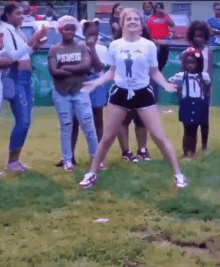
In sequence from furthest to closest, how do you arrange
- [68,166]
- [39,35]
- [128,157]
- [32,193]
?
[128,157] < [68,166] < [39,35] < [32,193]

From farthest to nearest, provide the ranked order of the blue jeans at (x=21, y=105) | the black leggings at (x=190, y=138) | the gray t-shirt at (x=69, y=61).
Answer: the black leggings at (x=190, y=138), the gray t-shirt at (x=69, y=61), the blue jeans at (x=21, y=105)

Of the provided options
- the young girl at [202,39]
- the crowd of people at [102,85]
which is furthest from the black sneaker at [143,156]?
the young girl at [202,39]

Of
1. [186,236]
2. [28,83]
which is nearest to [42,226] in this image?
[186,236]

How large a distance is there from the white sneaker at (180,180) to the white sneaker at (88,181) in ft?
2.81

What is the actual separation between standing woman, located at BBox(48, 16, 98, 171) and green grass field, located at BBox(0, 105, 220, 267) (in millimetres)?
654

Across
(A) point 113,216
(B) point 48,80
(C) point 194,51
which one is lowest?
(B) point 48,80

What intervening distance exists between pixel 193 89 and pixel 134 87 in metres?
1.61

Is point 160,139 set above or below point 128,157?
above

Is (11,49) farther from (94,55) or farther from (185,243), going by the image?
(185,243)

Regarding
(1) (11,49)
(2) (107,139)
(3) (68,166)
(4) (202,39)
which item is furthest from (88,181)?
(4) (202,39)

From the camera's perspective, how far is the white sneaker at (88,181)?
281 inches

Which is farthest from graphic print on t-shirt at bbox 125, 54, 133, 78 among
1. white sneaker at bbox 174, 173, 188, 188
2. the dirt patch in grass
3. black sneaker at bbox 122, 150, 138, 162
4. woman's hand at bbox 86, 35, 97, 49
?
the dirt patch in grass

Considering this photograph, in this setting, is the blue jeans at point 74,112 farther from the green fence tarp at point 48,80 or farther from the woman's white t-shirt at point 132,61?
the green fence tarp at point 48,80

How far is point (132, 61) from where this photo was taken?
23.0 ft
